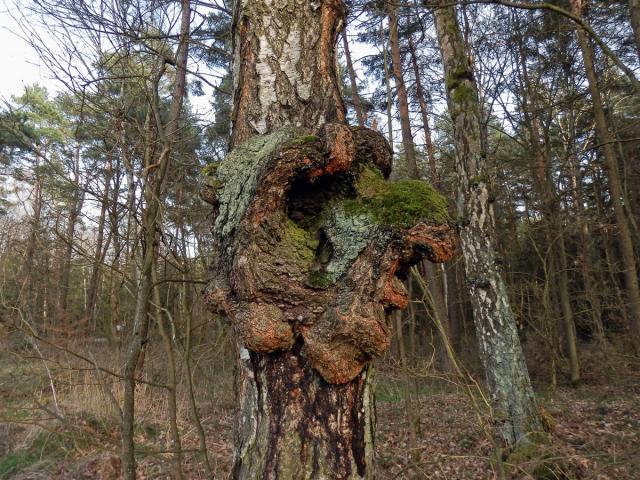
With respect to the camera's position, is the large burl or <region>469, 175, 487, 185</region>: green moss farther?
<region>469, 175, 487, 185</region>: green moss

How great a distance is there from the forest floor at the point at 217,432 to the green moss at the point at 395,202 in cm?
274

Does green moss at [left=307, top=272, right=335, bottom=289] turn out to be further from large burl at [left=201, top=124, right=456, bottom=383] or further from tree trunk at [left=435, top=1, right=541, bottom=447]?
tree trunk at [left=435, top=1, right=541, bottom=447]

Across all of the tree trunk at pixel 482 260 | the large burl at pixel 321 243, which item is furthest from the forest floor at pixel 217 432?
the large burl at pixel 321 243

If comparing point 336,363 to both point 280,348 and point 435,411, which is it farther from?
point 435,411

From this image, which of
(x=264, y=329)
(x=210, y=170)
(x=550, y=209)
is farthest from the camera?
(x=550, y=209)

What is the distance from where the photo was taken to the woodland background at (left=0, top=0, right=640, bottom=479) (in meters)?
3.05

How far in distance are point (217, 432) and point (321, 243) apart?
563 cm

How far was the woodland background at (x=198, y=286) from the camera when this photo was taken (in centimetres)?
305

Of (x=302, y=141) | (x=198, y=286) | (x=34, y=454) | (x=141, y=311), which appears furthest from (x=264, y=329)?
(x=34, y=454)

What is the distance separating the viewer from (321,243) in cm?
139

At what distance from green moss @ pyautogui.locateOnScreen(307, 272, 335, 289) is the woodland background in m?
0.64

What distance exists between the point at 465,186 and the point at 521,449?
2834mm

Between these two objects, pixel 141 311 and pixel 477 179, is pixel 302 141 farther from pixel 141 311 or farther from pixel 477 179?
pixel 477 179

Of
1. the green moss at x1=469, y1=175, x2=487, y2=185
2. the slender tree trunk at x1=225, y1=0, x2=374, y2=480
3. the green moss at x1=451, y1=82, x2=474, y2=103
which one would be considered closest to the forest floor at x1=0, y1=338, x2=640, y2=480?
the green moss at x1=469, y1=175, x2=487, y2=185
